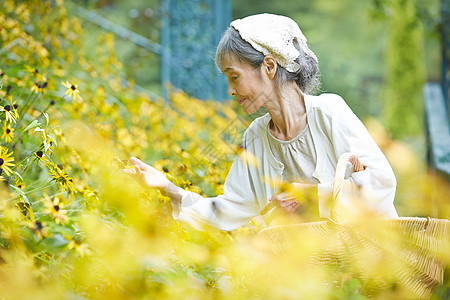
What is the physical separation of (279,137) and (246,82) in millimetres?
267

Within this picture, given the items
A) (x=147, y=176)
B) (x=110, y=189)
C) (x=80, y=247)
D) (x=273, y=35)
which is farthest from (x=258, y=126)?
(x=110, y=189)

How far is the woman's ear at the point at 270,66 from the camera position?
76.1 inches

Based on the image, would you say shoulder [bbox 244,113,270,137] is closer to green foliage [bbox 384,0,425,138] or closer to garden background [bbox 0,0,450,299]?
garden background [bbox 0,0,450,299]

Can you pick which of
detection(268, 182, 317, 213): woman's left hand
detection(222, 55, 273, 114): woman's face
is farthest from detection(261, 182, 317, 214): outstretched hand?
detection(222, 55, 273, 114): woman's face

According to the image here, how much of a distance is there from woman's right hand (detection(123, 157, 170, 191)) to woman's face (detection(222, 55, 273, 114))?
366mm

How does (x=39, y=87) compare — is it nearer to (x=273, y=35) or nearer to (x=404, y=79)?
(x=273, y=35)

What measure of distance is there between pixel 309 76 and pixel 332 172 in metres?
0.36

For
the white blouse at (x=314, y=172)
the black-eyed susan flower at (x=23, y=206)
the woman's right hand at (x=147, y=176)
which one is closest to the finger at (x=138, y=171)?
the woman's right hand at (x=147, y=176)

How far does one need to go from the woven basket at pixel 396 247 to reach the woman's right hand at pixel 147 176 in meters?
0.57

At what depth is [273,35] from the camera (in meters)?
1.92

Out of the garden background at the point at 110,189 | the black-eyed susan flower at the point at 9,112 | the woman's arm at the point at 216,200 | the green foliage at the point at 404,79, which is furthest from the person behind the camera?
the green foliage at the point at 404,79

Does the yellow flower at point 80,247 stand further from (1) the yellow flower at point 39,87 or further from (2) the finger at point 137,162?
(1) the yellow flower at point 39,87

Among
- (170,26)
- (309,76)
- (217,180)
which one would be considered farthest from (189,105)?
(309,76)

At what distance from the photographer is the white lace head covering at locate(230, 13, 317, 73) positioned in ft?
6.28
